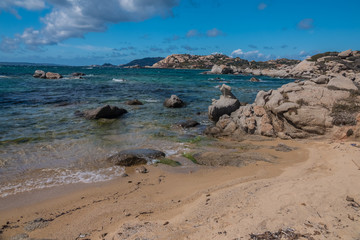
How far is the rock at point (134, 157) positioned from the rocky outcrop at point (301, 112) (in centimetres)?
461

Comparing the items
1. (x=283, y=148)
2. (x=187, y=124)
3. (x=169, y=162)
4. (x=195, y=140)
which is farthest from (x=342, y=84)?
(x=169, y=162)

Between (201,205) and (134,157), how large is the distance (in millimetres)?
4095

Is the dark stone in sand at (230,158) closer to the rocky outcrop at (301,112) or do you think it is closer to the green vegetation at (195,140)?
the green vegetation at (195,140)

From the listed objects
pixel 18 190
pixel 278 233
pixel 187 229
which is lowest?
pixel 18 190

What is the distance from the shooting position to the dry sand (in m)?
4.32

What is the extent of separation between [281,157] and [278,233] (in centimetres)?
566

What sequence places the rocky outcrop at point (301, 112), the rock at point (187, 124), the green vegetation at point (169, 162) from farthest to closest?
the rock at point (187, 124)
the rocky outcrop at point (301, 112)
the green vegetation at point (169, 162)

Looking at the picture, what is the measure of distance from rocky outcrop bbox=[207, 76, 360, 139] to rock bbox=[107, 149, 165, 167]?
4610mm

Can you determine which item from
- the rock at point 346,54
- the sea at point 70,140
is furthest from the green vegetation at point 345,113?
the rock at point 346,54

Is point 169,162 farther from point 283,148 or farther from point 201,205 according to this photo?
point 283,148

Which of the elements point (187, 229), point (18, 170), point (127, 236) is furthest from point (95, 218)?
point (18, 170)

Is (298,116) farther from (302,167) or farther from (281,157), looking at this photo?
(302,167)

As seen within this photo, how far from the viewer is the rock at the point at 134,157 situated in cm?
859

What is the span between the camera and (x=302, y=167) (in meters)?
7.81
